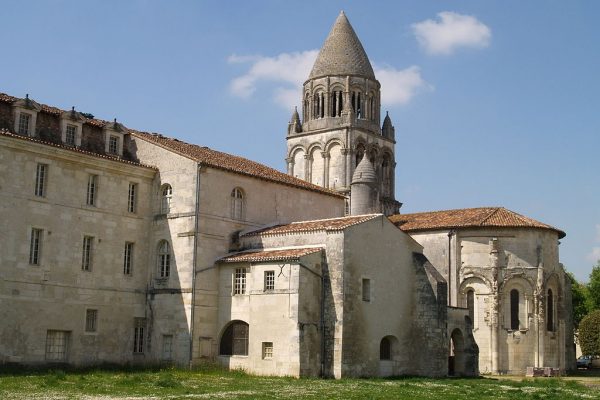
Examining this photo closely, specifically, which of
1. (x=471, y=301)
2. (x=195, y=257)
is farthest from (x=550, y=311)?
(x=195, y=257)

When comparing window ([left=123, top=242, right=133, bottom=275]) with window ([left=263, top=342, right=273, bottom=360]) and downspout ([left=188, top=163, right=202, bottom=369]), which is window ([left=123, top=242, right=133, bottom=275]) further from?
window ([left=263, top=342, right=273, bottom=360])

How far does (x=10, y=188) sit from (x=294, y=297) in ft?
45.0

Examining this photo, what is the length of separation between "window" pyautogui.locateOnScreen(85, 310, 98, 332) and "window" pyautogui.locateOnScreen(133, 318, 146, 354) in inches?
93.8

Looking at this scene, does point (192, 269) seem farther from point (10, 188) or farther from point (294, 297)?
point (10, 188)

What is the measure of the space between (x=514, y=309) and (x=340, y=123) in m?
36.0

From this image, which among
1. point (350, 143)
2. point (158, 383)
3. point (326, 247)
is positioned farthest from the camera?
point (350, 143)

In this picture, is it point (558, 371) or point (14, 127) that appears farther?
point (558, 371)

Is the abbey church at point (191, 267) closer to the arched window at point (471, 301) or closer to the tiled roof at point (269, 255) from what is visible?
the tiled roof at point (269, 255)

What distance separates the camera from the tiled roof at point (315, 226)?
40656mm

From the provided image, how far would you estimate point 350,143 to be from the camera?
272 feet

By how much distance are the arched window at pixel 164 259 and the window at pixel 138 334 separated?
2551 millimetres

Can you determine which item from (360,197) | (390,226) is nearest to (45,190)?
(390,226)

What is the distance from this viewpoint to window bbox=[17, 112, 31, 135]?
3947 centimetres

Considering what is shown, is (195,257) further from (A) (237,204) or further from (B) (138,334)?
(B) (138,334)
